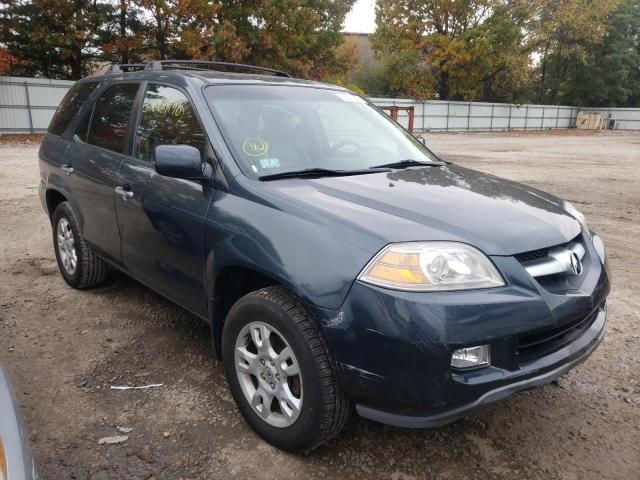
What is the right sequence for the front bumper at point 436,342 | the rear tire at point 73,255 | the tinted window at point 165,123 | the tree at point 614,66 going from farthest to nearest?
1. the tree at point 614,66
2. the rear tire at point 73,255
3. the tinted window at point 165,123
4. the front bumper at point 436,342

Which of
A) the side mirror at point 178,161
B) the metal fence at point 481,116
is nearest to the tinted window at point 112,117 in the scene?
the side mirror at point 178,161

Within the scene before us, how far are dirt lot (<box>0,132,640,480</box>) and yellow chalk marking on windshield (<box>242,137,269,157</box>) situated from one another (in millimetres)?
1322

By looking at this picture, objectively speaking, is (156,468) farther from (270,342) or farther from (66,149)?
(66,149)

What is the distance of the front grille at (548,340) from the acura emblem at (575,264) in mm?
203

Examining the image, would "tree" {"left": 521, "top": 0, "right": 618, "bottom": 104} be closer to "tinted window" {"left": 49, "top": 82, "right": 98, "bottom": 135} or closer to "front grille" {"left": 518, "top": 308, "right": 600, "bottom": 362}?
"tinted window" {"left": 49, "top": 82, "right": 98, "bottom": 135}

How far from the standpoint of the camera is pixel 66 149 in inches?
164

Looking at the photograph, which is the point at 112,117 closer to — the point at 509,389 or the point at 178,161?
the point at 178,161

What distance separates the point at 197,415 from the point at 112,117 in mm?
2222

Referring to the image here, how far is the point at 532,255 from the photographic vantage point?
2252 mm

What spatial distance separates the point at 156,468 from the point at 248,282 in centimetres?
93

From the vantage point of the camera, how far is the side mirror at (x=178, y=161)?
2.58m

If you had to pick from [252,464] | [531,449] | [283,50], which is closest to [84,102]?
[252,464]

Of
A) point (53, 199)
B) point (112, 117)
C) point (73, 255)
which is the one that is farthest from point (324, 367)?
point (53, 199)

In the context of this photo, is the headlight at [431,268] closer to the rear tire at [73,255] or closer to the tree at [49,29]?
the rear tire at [73,255]
